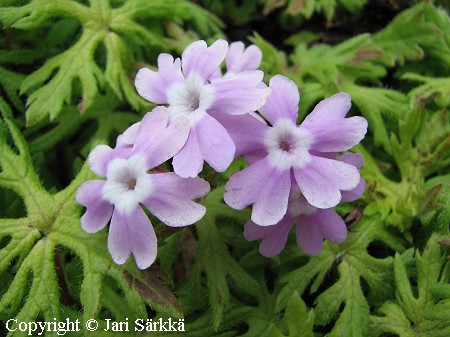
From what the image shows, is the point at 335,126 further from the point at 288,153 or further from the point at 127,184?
the point at 127,184

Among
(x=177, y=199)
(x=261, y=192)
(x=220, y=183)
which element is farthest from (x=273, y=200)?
(x=220, y=183)

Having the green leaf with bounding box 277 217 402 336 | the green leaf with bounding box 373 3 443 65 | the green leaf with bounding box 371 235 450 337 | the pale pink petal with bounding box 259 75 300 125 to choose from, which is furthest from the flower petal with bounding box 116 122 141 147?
the green leaf with bounding box 373 3 443 65

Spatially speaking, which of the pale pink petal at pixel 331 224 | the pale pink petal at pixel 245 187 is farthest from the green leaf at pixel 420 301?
the pale pink petal at pixel 245 187

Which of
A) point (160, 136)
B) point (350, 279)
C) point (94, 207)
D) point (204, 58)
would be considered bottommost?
point (350, 279)

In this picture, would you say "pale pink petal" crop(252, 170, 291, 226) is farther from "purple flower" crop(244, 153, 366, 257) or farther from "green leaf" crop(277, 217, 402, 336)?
"green leaf" crop(277, 217, 402, 336)

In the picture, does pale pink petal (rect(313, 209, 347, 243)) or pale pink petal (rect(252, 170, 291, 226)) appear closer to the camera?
pale pink petal (rect(252, 170, 291, 226))

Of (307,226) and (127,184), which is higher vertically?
(127,184)

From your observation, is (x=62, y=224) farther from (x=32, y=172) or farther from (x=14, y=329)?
(x=14, y=329)
